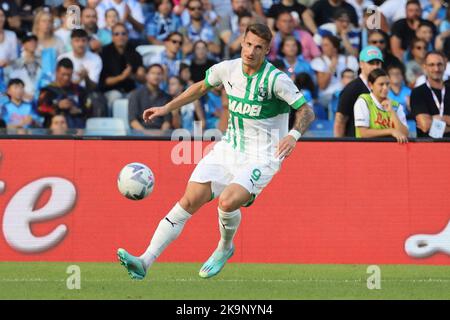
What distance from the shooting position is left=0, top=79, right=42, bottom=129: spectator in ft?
46.1

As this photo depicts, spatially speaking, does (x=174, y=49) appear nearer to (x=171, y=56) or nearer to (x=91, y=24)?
(x=171, y=56)

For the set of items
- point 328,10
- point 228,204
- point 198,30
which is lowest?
point 228,204

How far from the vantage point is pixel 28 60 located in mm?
14766

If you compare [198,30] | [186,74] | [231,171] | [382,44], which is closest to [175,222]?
[231,171]

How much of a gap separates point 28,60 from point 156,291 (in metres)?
6.85

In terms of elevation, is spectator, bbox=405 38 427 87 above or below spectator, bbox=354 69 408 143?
above

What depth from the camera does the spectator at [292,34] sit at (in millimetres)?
15773

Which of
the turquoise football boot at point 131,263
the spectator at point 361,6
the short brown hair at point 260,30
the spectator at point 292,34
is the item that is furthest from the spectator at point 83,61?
the turquoise football boot at point 131,263

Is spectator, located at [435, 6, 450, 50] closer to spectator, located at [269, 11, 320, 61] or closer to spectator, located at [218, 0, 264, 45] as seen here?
spectator, located at [269, 11, 320, 61]

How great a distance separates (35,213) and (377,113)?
4200mm

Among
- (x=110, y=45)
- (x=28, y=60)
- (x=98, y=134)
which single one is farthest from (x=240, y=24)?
(x=98, y=134)

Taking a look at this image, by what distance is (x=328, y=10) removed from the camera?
16438mm

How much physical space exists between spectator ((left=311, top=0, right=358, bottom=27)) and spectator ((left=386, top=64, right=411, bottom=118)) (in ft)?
4.88

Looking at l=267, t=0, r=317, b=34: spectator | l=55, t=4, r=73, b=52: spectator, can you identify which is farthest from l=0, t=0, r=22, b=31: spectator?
l=267, t=0, r=317, b=34: spectator
